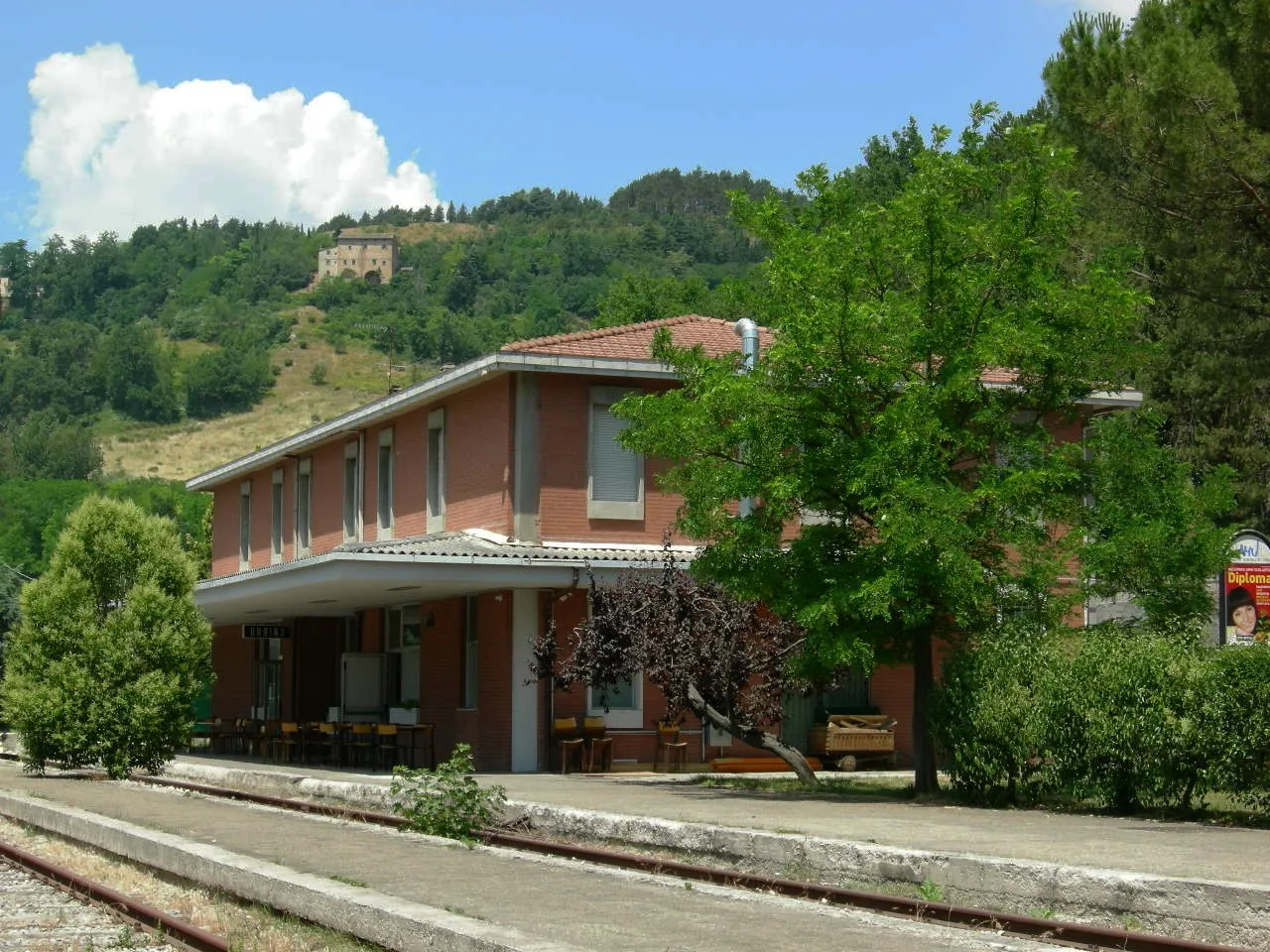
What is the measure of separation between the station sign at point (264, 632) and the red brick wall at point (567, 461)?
8.87 m

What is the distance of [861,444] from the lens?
1930 cm

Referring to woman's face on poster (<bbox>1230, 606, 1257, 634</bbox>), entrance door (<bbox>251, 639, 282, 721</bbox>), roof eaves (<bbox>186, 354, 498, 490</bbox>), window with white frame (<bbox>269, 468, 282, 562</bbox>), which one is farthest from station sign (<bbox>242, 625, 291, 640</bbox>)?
woman's face on poster (<bbox>1230, 606, 1257, 634</bbox>)

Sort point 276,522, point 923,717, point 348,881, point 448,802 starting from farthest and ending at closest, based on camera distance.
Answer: point 276,522 < point 923,717 < point 448,802 < point 348,881

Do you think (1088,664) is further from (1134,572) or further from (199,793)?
(199,793)

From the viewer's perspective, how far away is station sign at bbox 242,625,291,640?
1340 inches

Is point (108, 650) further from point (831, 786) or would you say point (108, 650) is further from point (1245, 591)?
point (1245, 591)

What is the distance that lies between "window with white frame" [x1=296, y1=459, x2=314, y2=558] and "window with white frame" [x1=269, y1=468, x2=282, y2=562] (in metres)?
1.64

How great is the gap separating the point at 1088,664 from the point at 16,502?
135989mm

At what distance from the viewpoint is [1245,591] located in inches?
924

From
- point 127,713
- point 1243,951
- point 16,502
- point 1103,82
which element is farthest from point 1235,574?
point 16,502

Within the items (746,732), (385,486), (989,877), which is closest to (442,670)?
(385,486)

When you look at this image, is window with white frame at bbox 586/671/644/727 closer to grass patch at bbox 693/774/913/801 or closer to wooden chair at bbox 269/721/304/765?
grass patch at bbox 693/774/913/801

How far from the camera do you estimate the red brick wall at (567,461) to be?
2781 cm

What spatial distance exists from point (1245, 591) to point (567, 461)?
1031 cm
